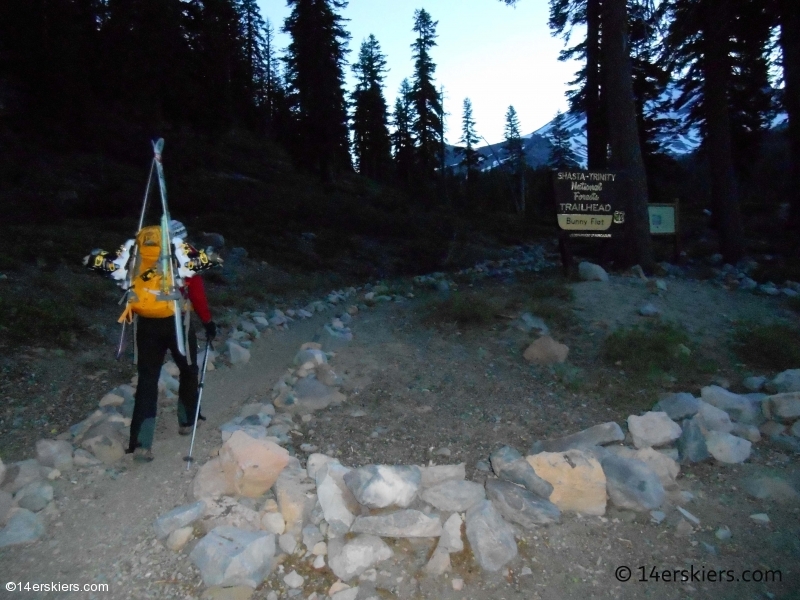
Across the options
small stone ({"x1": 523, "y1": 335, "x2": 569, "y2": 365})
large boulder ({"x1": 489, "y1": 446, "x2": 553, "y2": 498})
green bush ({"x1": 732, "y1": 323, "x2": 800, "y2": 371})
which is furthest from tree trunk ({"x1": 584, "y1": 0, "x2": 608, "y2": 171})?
large boulder ({"x1": 489, "y1": 446, "x2": 553, "y2": 498})

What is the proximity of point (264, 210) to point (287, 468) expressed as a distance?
60.0ft

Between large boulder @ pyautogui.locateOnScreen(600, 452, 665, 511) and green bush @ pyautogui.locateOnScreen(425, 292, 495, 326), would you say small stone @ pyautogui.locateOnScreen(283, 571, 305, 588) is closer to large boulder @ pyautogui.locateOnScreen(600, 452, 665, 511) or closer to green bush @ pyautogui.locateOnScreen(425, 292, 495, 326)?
large boulder @ pyautogui.locateOnScreen(600, 452, 665, 511)

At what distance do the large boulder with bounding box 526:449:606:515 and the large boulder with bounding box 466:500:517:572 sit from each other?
51 centimetres

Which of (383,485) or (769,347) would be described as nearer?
(383,485)

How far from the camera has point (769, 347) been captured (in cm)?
657

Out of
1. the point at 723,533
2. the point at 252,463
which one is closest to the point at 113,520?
the point at 252,463

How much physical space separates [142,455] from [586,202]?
8738mm

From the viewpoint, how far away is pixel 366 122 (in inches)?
2158

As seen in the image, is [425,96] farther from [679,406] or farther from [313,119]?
[679,406]

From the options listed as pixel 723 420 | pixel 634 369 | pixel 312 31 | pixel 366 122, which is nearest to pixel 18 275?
pixel 634 369

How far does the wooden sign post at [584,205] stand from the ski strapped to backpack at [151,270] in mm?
7441

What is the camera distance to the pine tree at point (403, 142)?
5438cm

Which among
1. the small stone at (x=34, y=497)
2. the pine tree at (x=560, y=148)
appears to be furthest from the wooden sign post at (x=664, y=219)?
the pine tree at (x=560, y=148)

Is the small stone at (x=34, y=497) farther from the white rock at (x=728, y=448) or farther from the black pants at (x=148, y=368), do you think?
the white rock at (x=728, y=448)
